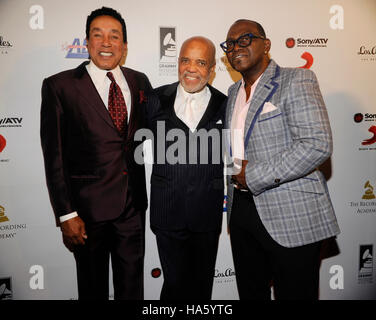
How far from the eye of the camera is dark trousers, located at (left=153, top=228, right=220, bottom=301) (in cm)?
212

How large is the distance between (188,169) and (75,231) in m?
0.91

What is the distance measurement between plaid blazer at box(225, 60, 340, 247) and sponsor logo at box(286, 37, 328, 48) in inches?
46.9

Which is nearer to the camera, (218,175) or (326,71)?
(218,175)

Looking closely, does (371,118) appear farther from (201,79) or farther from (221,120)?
(201,79)

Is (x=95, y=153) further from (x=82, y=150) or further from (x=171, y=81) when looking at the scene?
(x=171, y=81)

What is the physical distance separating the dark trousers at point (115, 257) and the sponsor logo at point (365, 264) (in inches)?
89.6

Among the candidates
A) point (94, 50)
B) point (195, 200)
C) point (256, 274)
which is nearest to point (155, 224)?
point (195, 200)

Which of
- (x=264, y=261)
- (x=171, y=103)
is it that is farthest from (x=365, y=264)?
(x=171, y=103)

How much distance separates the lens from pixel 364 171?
2.92 metres

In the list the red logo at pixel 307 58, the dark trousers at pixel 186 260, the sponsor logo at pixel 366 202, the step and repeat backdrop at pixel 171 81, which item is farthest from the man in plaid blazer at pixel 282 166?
the sponsor logo at pixel 366 202

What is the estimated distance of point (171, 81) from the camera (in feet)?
8.73

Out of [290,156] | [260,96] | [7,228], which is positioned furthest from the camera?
[7,228]

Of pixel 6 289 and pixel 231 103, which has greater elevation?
pixel 231 103

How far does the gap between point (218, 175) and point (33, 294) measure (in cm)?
208
